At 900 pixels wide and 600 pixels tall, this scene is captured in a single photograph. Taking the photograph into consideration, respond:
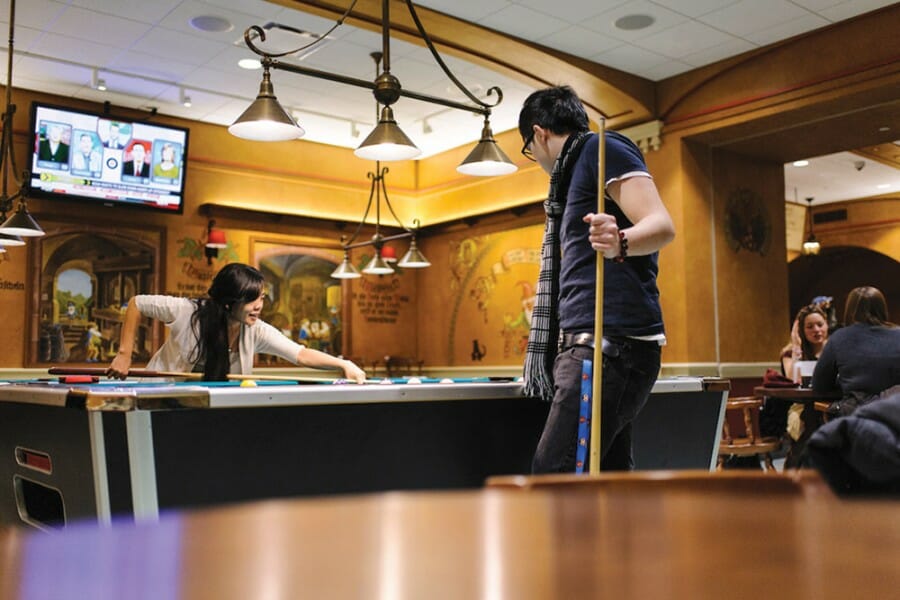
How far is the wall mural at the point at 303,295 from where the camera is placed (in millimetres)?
8750

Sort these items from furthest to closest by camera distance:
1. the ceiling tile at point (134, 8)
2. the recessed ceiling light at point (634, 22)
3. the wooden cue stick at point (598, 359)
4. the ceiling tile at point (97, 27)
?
the ceiling tile at point (97, 27) < the recessed ceiling light at point (634, 22) < the ceiling tile at point (134, 8) < the wooden cue stick at point (598, 359)

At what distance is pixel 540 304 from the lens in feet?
8.04

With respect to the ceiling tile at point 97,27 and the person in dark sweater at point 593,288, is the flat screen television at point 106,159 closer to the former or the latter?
the ceiling tile at point 97,27

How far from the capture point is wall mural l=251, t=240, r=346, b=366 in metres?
8.75

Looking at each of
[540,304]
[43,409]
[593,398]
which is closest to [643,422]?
[540,304]

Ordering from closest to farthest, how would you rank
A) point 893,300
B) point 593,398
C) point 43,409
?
point 593,398
point 43,409
point 893,300

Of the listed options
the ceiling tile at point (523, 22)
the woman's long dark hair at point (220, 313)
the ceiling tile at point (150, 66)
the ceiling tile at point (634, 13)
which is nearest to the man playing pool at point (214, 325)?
the woman's long dark hair at point (220, 313)

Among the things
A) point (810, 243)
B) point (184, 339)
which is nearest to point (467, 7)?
→ point (184, 339)

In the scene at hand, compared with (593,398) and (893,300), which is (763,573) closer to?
(593,398)

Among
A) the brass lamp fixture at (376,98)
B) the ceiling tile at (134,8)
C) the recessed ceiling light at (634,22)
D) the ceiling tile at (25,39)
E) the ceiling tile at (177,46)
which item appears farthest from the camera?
the ceiling tile at (177,46)

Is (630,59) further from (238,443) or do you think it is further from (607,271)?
(238,443)

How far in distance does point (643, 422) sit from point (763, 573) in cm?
271

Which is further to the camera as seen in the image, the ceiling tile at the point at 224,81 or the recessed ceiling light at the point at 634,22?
the ceiling tile at the point at 224,81

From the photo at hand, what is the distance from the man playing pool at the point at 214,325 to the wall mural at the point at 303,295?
4.80 metres
